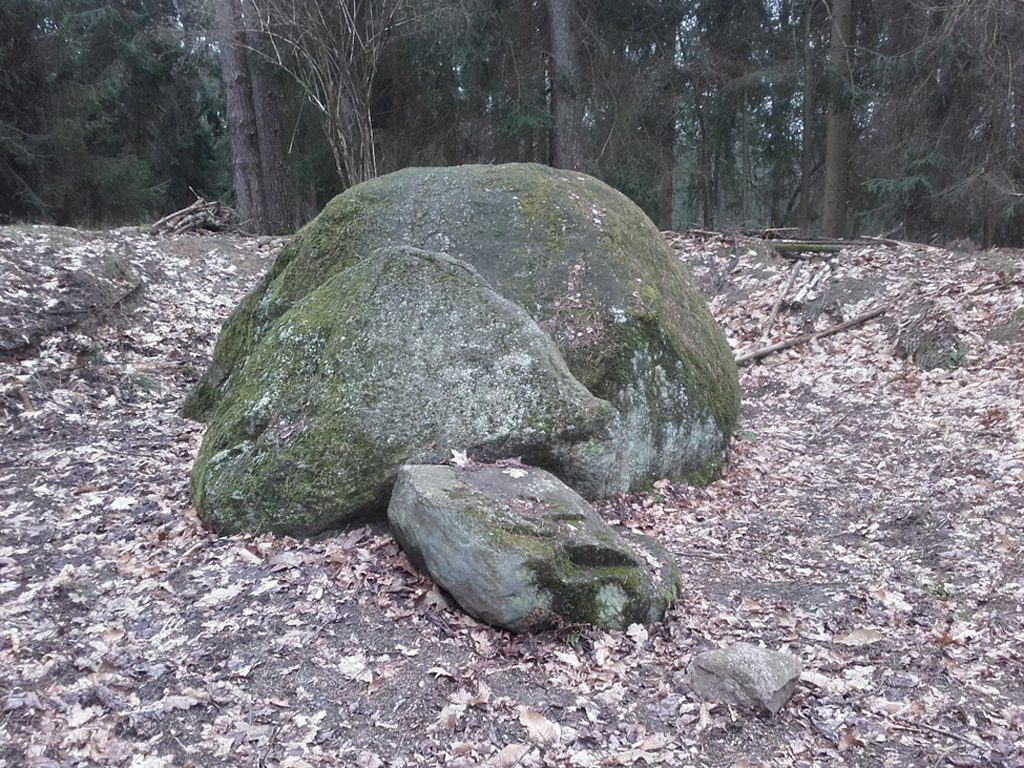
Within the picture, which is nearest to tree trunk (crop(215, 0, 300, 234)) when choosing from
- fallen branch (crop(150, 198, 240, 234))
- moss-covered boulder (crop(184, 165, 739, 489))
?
fallen branch (crop(150, 198, 240, 234))

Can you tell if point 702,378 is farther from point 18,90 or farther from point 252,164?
point 18,90

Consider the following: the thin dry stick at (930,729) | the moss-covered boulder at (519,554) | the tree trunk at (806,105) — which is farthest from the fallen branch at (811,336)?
the tree trunk at (806,105)

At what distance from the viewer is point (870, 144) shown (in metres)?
15.9

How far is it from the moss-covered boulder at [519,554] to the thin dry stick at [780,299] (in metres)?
6.07

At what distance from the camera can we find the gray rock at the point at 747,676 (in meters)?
3.39

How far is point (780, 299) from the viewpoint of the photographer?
1022 cm

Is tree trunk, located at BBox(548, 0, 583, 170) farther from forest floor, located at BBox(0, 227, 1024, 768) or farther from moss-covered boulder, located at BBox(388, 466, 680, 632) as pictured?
moss-covered boulder, located at BBox(388, 466, 680, 632)

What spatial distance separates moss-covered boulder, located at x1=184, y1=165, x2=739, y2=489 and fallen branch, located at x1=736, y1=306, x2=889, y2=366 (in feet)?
7.43

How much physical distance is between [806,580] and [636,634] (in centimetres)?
136

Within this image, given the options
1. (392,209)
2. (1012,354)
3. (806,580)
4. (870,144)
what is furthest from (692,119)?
(806,580)

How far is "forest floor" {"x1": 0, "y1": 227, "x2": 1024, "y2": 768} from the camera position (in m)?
3.16

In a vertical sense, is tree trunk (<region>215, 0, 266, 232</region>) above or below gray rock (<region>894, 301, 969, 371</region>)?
above

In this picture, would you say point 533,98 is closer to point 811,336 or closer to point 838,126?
point 838,126

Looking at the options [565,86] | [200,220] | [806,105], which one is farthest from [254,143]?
[806,105]
